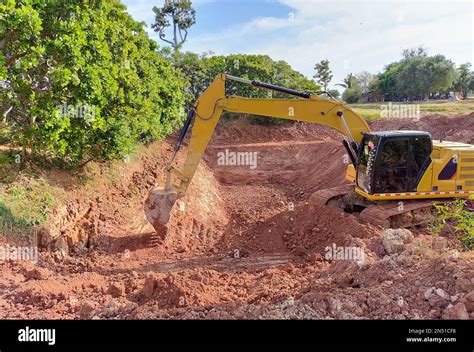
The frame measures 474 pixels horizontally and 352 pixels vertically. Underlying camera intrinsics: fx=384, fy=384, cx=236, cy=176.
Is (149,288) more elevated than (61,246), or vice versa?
(61,246)

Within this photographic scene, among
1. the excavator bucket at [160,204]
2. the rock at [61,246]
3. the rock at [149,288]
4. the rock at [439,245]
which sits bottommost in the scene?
the rock at [149,288]

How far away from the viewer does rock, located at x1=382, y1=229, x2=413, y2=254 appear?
646 cm

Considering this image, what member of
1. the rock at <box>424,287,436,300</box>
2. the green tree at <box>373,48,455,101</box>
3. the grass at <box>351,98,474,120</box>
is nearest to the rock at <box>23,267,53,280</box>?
the rock at <box>424,287,436,300</box>

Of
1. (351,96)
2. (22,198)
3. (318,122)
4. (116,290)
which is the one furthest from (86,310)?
(351,96)

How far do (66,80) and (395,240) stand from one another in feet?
22.2

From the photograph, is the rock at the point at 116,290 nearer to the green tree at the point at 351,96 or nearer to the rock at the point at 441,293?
the rock at the point at 441,293

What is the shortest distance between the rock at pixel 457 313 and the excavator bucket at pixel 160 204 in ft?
18.7

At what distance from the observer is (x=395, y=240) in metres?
6.70

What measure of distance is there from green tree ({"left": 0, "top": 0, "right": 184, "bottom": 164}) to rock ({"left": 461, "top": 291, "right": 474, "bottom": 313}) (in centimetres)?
728

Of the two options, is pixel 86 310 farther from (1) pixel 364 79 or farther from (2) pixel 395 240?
(1) pixel 364 79

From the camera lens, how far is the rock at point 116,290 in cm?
600

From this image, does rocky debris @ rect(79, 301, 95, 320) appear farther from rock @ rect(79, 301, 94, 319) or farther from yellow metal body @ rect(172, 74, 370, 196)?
yellow metal body @ rect(172, 74, 370, 196)

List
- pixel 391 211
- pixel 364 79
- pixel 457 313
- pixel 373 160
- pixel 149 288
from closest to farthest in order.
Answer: pixel 457 313, pixel 149 288, pixel 373 160, pixel 391 211, pixel 364 79

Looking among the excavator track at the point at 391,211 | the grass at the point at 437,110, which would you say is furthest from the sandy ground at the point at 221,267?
the grass at the point at 437,110
